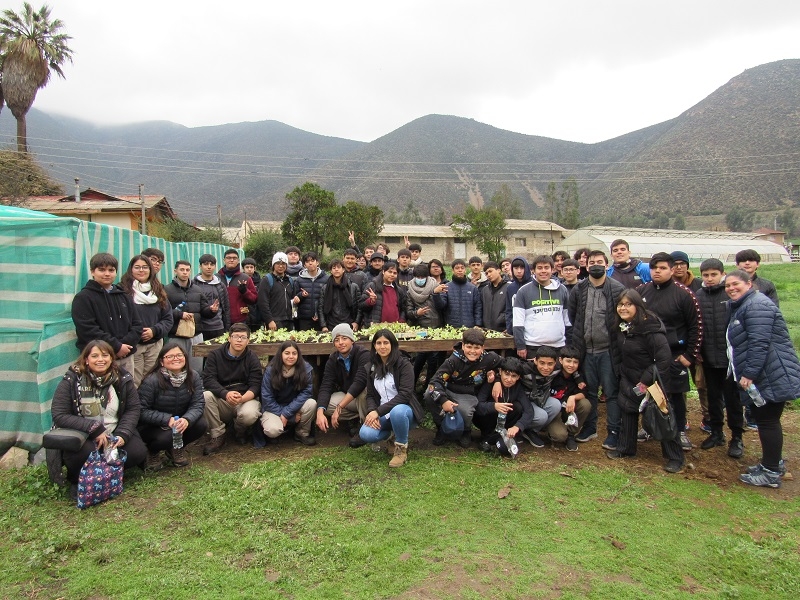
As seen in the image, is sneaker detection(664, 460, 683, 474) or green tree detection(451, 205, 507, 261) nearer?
sneaker detection(664, 460, 683, 474)

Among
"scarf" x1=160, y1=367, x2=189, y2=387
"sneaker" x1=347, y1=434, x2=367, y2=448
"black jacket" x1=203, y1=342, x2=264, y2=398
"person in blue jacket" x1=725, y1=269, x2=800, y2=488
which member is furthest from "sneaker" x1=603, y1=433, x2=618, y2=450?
"scarf" x1=160, y1=367, x2=189, y2=387

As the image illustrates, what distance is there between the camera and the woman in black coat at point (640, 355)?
446 cm

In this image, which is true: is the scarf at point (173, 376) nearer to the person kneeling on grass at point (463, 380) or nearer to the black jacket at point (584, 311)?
the person kneeling on grass at point (463, 380)

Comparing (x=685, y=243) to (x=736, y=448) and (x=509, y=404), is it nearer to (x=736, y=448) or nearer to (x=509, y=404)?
(x=736, y=448)

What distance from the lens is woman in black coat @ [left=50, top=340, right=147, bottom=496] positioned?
3869 mm

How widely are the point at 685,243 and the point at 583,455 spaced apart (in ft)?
158

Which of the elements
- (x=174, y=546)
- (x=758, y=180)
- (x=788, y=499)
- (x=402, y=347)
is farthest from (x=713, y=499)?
(x=758, y=180)

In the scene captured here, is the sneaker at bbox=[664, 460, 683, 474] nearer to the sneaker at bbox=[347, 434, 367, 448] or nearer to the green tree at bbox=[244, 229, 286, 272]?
the sneaker at bbox=[347, 434, 367, 448]

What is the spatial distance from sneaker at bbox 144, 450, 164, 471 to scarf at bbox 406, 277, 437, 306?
3767 mm

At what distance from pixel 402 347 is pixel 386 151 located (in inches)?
4147

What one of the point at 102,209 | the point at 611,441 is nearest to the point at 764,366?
the point at 611,441

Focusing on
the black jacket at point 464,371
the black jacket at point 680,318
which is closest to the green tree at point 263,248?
the black jacket at point 464,371

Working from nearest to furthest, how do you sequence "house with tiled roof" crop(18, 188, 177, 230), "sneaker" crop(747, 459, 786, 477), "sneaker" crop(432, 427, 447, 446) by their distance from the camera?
"sneaker" crop(747, 459, 786, 477)
"sneaker" crop(432, 427, 447, 446)
"house with tiled roof" crop(18, 188, 177, 230)

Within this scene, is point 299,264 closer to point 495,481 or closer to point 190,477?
point 190,477
